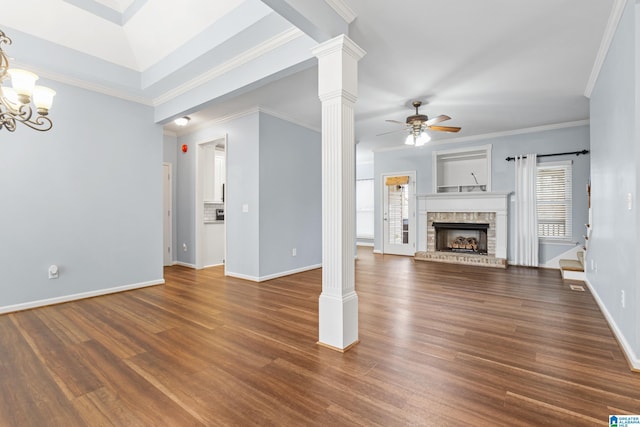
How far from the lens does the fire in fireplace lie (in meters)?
6.49

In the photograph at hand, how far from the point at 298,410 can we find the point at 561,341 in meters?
2.31

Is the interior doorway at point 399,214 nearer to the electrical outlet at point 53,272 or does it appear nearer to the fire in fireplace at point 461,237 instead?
the fire in fireplace at point 461,237

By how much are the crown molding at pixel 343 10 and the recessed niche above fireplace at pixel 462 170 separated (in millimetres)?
4992

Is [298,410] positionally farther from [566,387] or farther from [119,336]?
A: [119,336]

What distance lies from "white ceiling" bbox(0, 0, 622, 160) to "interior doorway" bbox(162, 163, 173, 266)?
1906 mm

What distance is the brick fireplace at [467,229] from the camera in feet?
19.9

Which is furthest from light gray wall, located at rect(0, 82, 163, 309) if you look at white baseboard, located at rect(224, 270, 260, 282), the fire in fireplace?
the fire in fireplace

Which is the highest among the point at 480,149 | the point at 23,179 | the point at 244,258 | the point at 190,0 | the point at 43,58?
the point at 190,0

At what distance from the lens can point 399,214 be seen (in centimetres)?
753

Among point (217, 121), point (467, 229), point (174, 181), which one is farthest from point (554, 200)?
point (174, 181)

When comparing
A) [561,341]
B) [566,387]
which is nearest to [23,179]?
[566,387]

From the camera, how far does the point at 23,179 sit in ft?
11.0

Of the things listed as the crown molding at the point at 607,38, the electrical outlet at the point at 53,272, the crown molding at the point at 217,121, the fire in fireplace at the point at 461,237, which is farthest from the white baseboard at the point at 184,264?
the crown molding at the point at 607,38

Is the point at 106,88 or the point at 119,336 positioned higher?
the point at 106,88
